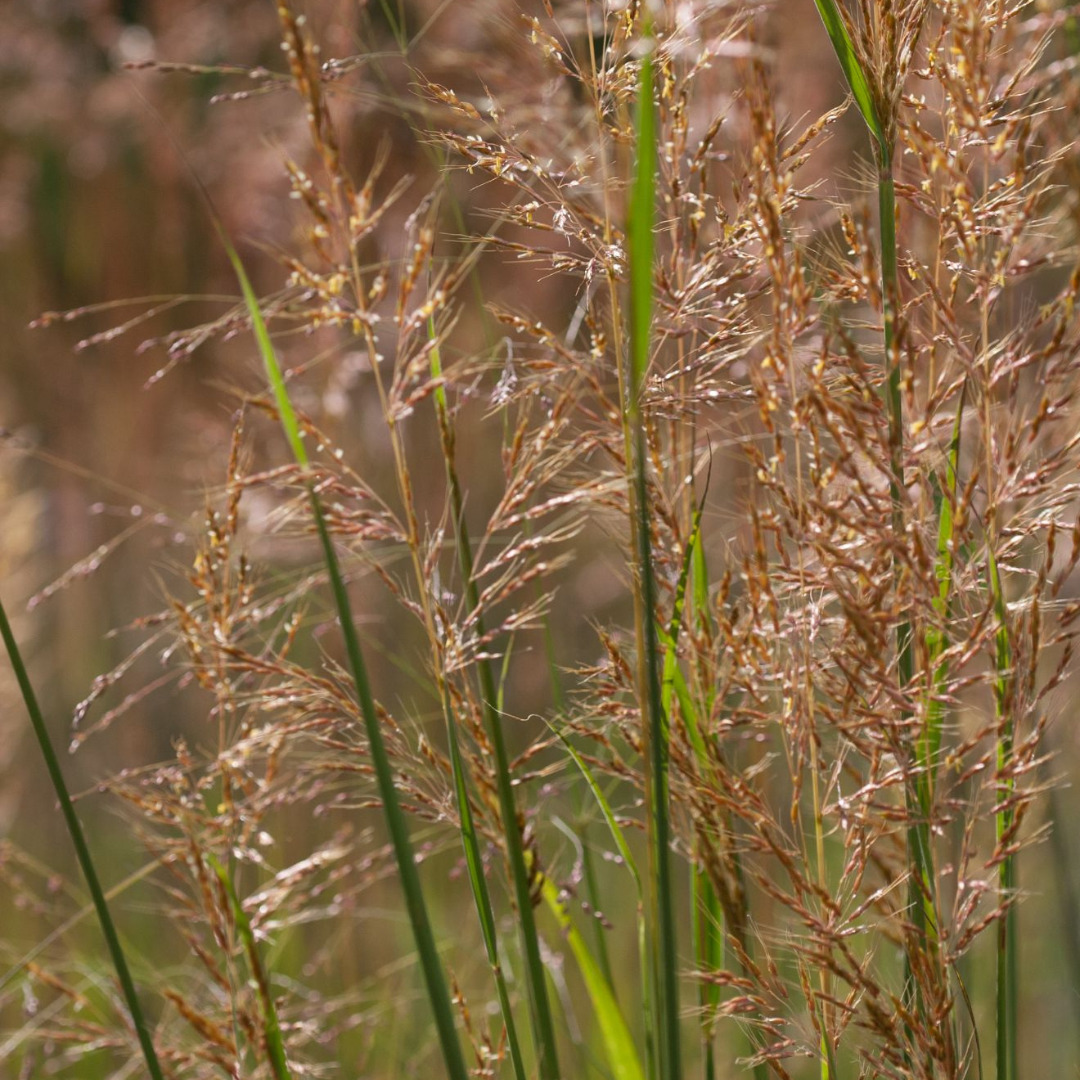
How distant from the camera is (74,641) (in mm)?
3145

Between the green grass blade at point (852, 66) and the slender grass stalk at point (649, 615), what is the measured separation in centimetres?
19

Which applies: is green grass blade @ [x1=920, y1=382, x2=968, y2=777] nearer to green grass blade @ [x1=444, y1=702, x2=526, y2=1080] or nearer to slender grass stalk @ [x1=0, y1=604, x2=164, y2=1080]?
green grass blade @ [x1=444, y1=702, x2=526, y2=1080]

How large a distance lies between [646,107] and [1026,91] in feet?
1.30

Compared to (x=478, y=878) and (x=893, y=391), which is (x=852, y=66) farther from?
(x=478, y=878)

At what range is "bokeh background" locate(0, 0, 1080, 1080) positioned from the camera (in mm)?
2266

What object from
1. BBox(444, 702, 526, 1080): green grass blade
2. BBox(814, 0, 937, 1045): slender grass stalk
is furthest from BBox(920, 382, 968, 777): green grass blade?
BBox(444, 702, 526, 1080): green grass blade

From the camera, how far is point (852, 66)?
2.29 ft

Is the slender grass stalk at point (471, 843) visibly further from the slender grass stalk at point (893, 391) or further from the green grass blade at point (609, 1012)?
the slender grass stalk at point (893, 391)

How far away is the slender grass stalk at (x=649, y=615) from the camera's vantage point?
490mm

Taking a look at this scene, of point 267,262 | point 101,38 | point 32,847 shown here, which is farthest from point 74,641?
point 101,38

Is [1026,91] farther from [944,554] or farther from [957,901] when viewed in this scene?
[957,901]

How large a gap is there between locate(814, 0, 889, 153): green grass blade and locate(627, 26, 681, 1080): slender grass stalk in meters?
0.19

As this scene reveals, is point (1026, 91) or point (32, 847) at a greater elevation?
point (1026, 91)

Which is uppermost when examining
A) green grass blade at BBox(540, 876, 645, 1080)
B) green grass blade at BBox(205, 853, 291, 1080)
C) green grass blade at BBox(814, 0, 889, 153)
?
green grass blade at BBox(814, 0, 889, 153)
